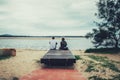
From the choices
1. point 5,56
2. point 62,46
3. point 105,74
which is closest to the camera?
point 105,74

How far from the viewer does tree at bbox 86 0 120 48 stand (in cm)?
2945

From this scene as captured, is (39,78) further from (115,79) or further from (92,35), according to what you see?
(92,35)

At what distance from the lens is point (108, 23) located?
29656 millimetres

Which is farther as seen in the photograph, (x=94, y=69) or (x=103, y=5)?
(x=103, y=5)

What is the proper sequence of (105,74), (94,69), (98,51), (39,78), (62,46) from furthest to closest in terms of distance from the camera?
(98,51) → (62,46) → (94,69) → (105,74) → (39,78)

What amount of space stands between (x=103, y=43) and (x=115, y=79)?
18725mm

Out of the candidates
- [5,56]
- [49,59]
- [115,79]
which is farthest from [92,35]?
[115,79]

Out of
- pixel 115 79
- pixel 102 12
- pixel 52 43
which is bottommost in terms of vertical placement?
pixel 115 79

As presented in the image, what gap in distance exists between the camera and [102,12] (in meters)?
29.8

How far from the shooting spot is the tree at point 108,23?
96.6ft

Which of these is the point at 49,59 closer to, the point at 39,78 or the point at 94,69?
the point at 94,69

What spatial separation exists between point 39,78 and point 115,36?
19.7m

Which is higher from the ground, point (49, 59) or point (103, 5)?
point (103, 5)

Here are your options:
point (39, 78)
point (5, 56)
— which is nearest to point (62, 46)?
point (5, 56)
